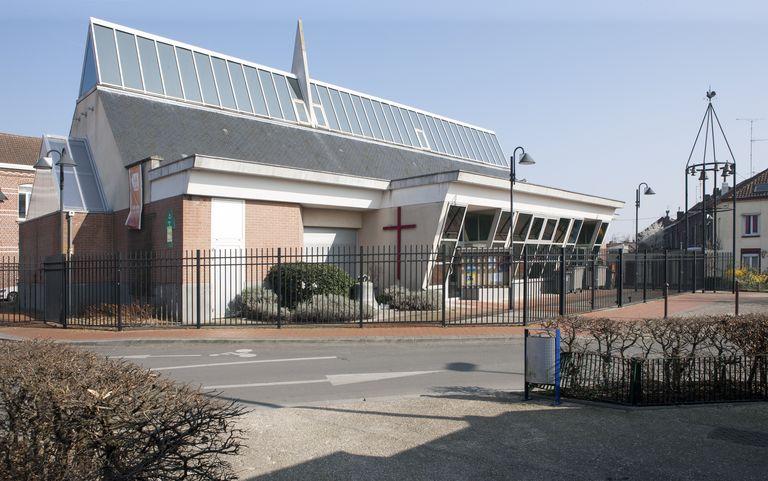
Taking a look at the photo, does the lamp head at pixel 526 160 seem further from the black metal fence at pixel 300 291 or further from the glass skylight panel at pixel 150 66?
the glass skylight panel at pixel 150 66

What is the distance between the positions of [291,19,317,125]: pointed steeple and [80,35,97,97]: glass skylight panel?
31.5 ft

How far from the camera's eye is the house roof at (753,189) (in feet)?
150

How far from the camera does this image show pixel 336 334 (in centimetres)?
1456

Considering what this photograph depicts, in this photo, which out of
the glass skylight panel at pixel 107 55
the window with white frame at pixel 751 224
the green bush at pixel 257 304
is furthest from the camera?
the window with white frame at pixel 751 224

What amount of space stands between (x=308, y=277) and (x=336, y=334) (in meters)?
3.61

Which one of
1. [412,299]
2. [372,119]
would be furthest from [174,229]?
[372,119]

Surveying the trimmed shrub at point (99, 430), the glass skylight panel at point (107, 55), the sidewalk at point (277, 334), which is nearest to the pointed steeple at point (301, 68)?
the glass skylight panel at point (107, 55)

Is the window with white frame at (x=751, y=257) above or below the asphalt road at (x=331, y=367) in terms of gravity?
above

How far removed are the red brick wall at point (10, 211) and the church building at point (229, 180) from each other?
47.6ft

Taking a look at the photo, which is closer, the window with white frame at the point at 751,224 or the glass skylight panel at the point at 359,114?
the glass skylight panel at the point at 359,114

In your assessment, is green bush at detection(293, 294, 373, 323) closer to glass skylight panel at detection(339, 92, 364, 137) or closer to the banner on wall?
the banner on wall

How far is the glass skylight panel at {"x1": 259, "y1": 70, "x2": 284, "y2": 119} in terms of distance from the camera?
27.5m

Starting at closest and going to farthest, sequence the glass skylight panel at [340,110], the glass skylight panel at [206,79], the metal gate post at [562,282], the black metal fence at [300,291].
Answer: the black metal fence at [300,291] → the metal gate post at [562,282] → the glass skylight panel at [206,79] → the glass skylight panel at [340,110]

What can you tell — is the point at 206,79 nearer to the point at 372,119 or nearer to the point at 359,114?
the point at 359,114
